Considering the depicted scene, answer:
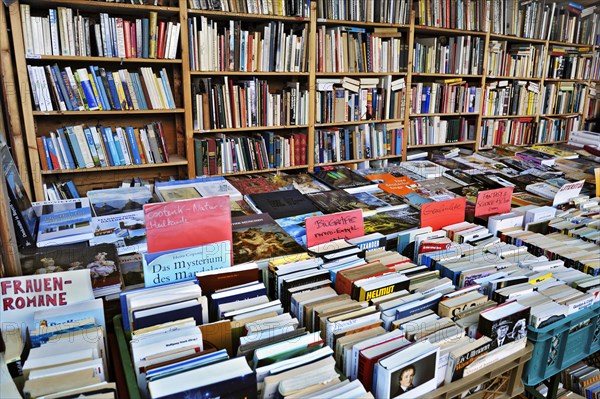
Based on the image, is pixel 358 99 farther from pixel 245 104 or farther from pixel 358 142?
pixel 245 104

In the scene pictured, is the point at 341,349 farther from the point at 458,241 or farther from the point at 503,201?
the point at 503,201

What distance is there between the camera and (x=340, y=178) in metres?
2.39

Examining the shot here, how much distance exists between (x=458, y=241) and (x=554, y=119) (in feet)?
14.1

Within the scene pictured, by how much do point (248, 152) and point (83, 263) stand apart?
2.07m

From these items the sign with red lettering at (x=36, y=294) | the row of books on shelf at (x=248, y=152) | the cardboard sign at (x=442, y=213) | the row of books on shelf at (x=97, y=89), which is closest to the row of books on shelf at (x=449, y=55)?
the row of books on shelf at (x=248, y=152)

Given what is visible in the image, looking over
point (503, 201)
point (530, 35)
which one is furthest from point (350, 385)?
point (530, 35)

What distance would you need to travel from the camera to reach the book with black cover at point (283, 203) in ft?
6.04

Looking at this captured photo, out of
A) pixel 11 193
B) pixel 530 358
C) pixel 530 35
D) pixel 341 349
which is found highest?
pixel 530 35

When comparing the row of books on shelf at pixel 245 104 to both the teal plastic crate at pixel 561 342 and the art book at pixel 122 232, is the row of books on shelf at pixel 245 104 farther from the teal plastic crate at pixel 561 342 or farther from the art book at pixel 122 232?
the teal plastic crate at pixel 561 342

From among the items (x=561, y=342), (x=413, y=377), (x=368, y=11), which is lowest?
(x=561, y=342)

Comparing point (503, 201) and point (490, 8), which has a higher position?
point (490, 8)

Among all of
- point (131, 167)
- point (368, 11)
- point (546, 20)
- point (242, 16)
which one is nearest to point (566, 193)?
point (368, 11)

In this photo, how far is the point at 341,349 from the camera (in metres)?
0.97

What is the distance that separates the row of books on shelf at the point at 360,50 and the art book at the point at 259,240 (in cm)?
197
